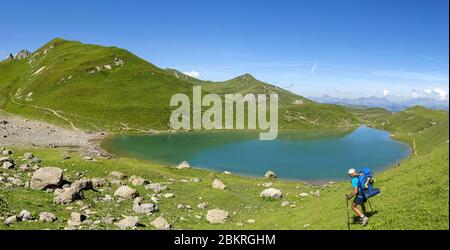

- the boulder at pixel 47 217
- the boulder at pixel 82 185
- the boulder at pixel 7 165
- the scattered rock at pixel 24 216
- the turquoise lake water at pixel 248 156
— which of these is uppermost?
the boulder at pixel 7 165

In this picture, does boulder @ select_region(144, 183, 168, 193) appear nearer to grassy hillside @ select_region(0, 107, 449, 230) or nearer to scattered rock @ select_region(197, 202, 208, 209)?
grassy hillside @ select_region(0, 107, 449, 230)

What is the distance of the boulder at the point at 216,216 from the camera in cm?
3784

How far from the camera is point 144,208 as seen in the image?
3872 centimetres

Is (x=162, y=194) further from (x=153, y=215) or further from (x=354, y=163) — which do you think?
(x=354, y=163)

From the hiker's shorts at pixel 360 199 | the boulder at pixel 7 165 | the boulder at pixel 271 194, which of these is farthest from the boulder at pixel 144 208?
the hiker's shorts at pixel 360 199

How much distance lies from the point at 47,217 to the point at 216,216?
51.2ft

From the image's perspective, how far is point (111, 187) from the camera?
47.1 metres

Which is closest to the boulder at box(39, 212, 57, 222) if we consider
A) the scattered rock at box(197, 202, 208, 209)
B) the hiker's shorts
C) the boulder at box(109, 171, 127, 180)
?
the scattered rock at box(197, 202, 208, 209)

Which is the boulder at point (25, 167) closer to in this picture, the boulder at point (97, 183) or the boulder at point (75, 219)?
the boulder at point (97, 183)

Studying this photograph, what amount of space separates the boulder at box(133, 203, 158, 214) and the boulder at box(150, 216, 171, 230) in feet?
13.3

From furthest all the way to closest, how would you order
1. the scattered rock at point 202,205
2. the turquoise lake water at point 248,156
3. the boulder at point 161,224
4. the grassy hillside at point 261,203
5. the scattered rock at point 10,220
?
the turquoise lake water at point 248,156 → the scattered rock at point 202,205 → the boulder at point 161,224 → the scattered rock at point 10,220 → the grassy hillside at point 261,203

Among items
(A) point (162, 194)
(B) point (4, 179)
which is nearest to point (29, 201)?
(B) point (4, 179)

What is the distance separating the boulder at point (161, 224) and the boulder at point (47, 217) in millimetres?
8256

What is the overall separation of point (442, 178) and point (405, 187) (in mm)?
3984
